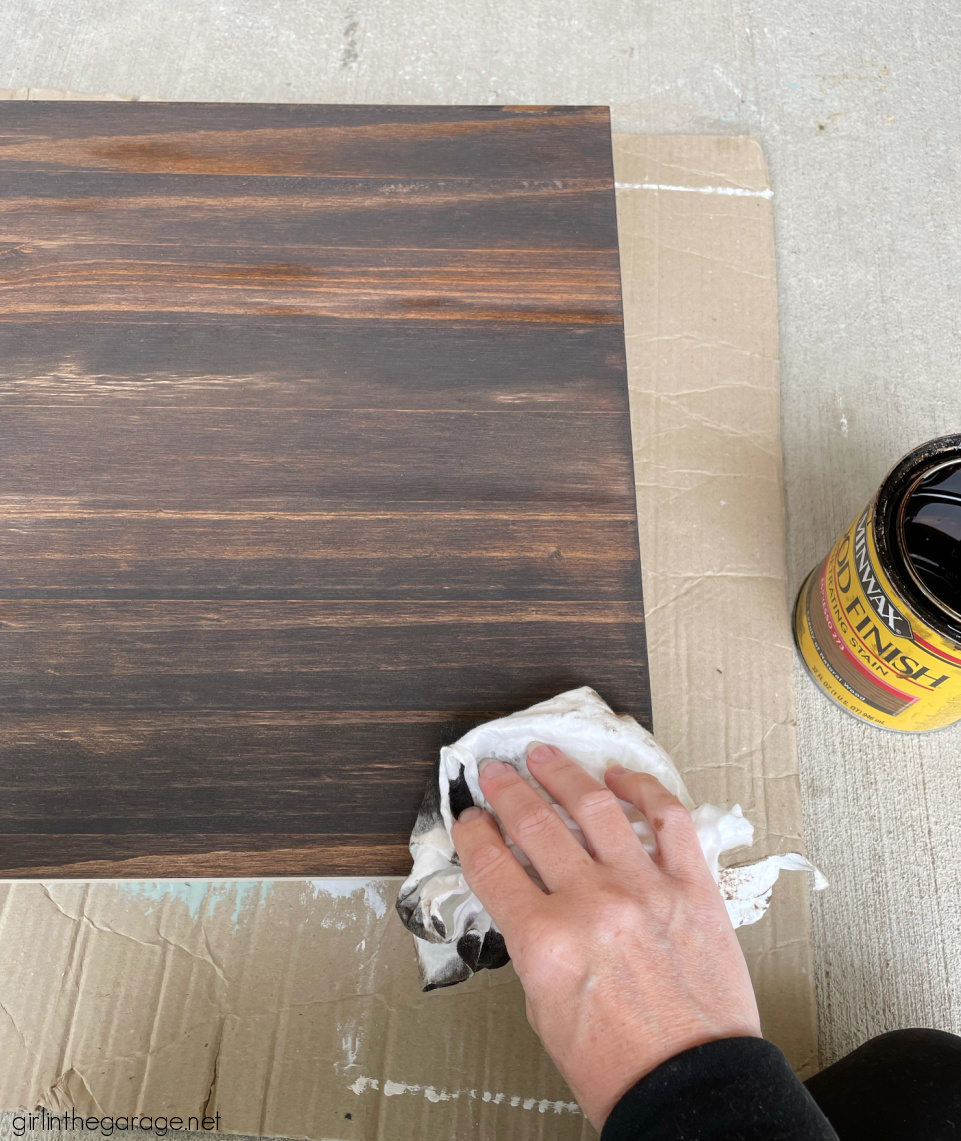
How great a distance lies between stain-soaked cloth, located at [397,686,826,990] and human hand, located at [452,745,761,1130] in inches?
1.4

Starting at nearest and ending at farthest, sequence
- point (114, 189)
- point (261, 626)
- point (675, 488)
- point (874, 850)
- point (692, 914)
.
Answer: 1. point (692, 914)
2. point (261, 626)
3. point (114, 189)
4. point (874, 850)
5. point (675, 488)

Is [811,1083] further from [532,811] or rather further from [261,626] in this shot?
[261,626]

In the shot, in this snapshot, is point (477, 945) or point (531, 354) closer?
point (477, 945)

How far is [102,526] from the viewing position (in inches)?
25.8

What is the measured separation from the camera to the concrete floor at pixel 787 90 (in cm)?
105

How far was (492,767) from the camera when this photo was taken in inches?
23.0

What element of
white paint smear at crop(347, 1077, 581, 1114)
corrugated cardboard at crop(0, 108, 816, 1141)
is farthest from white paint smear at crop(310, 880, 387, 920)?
white paint smear at crop(347, 1077, 581, 1114)

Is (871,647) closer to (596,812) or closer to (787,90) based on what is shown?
(596,812)

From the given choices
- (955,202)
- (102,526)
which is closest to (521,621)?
(102,526)

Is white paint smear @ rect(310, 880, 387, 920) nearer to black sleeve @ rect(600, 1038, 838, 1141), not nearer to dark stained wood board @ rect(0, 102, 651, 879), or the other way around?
dark stained wood board @ rect(0, 102, 651, 879)

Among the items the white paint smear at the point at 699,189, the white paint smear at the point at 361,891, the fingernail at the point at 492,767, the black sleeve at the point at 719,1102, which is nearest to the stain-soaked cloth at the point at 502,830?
the fingernail at the point at 492,767

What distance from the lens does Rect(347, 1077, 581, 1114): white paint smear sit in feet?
2.57

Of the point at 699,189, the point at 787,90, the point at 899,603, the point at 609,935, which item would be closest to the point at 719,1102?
the point at 609,935

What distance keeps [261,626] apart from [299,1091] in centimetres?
52
